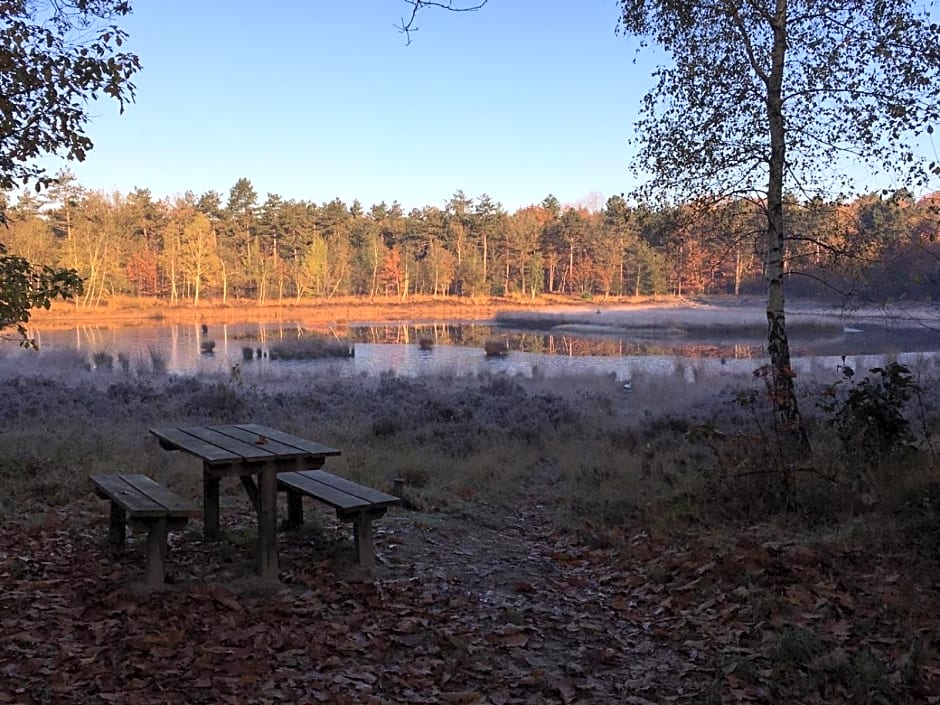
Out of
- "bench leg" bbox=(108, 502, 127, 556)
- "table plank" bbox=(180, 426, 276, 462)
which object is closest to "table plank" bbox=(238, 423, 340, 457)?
"table plank" bbox=(180, 426, 276, 462)

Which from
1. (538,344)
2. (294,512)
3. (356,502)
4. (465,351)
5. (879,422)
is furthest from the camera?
(538,344)

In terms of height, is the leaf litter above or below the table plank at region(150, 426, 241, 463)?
below

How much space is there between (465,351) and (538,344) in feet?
15.8

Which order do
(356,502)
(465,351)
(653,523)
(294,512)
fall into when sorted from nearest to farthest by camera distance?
1. (356,502)
2. (294,512)
3. (653,523)
4. (465,351)

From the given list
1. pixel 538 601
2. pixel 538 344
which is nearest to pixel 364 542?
pixel 538 601

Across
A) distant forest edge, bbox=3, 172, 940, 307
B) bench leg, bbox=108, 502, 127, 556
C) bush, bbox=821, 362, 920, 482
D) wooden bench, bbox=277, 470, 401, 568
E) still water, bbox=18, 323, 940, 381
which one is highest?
distant forest edge, bbox=3, 172, 940, 307

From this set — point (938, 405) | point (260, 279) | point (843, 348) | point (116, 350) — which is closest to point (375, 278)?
point (260, 279)

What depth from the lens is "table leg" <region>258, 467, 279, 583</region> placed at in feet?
15.5

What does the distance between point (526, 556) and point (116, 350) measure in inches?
1135

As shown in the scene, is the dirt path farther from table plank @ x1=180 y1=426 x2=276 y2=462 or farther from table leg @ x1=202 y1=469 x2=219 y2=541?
table leg @ x1=202 y1=469 x2=219 y2=541

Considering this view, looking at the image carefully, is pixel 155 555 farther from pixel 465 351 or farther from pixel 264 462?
pixel 465 351

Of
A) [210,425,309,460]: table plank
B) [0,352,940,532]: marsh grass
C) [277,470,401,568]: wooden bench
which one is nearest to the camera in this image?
[210,425,309,460]: table plank

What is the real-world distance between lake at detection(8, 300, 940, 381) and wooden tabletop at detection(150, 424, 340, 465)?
15.0 metres

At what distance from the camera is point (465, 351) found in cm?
3144
